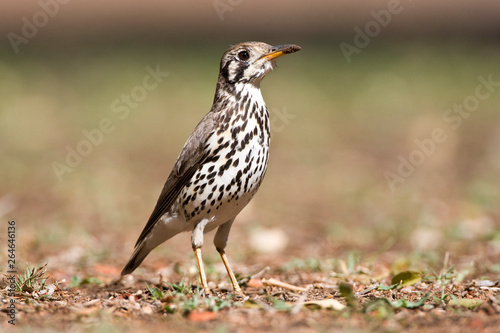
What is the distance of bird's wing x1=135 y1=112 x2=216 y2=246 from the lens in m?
5.65

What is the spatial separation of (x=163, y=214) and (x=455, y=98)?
9015mm

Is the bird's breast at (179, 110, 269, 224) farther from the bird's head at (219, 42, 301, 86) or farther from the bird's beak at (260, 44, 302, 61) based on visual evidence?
the bird's beak at (260, 44, 302, 61)

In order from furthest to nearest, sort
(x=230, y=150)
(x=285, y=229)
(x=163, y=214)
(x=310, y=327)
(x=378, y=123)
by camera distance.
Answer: (x=378, y=123)
(x=285, y=229)
(x=163, y=214)
(x=230, y=150)
(x=310, y=327)

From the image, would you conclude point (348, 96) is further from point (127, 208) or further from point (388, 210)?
point (127, 208)

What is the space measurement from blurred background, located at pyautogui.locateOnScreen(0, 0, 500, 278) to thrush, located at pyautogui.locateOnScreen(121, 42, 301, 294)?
133 centimetres

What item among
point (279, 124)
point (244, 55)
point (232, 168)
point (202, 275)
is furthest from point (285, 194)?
point (232, 168)

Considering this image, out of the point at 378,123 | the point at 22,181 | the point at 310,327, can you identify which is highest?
the point at 378,123

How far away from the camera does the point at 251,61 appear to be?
586 cm

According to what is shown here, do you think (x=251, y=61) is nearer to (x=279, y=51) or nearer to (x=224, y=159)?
(x=279, y=51)

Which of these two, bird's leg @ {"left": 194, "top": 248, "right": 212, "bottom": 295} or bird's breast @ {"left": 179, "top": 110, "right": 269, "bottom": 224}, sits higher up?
bird's breast @ {"left": 179, "top": 110, "right": 269, "bottom": 224}

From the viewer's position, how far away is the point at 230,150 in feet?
18.0

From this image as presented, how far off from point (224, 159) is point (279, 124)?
795cm

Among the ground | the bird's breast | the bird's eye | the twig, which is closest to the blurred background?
the ground

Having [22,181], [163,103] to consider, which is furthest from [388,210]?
[163,103]
